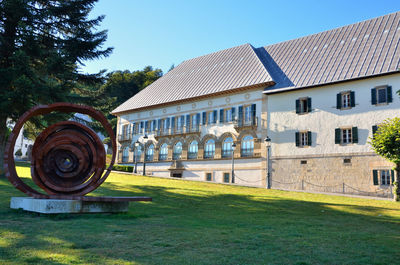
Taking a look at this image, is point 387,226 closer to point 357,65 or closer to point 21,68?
point 21,68

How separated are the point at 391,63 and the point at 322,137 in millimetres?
7672

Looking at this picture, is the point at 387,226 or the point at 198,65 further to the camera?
the point at 198,65

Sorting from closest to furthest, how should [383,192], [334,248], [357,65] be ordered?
1. [334,248]
2. [383,192]
3. [357,65]

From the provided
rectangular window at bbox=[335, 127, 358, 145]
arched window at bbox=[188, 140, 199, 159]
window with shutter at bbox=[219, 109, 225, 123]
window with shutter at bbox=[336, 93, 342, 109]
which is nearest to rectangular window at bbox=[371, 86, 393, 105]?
window with shutter at bbox=[336, 93, 342, 109]

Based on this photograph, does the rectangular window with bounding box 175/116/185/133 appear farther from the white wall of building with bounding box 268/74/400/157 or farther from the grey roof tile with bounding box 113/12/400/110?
the white wall of building with bounding box 268/74/400/157

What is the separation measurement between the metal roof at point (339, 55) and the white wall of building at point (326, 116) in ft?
2.64

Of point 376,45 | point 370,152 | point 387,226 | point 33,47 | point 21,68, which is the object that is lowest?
point 387,226

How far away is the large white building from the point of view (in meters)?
27.5

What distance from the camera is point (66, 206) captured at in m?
9.71

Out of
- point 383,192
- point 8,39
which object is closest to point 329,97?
point 383,192

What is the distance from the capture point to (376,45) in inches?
1152

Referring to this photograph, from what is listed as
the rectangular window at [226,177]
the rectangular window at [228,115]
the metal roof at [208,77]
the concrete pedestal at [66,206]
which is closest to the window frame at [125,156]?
the metal roof at [208,77]

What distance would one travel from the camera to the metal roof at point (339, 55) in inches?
1104

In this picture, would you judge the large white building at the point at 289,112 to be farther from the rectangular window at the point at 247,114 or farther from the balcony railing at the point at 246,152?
the balcony railing at the point at 246,152
